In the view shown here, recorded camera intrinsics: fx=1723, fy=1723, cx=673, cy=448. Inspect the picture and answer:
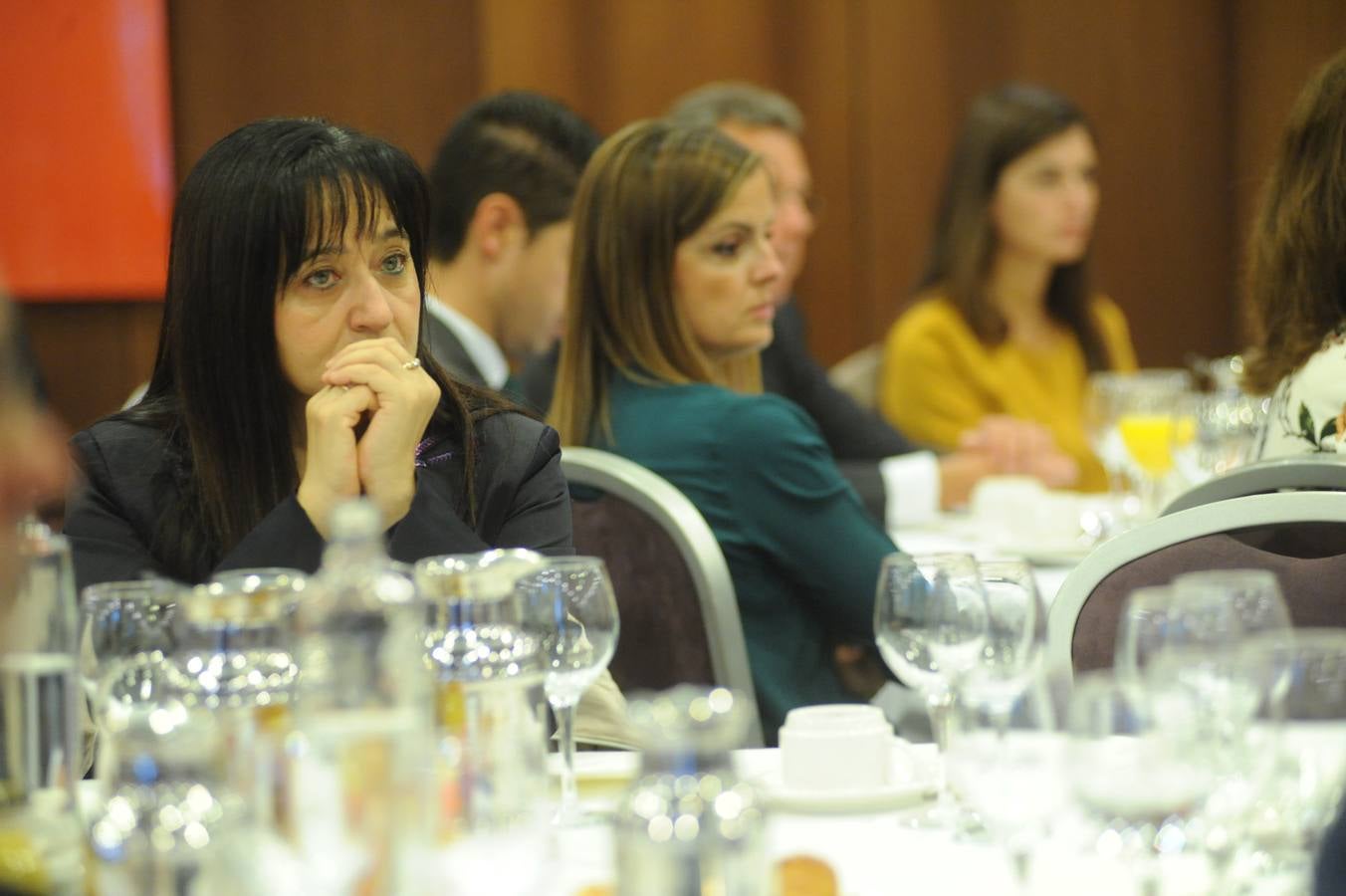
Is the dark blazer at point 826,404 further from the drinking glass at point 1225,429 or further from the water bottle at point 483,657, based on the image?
the water bottle at point 483,657

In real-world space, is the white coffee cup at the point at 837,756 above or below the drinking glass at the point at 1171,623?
below

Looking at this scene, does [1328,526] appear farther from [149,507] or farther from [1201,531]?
[149,507]

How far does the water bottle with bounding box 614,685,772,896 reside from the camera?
3.11 feet

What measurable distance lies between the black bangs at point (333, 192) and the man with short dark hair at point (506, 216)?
1.63 metres

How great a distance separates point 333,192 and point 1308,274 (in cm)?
131

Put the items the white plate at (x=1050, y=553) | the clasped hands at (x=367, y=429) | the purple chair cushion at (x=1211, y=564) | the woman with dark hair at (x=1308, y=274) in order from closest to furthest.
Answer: the purple chair cushion at (x=1211, y=564)
the clasped hands at (x=367, y=429)
the woman with dark hair at (x=1308, y=274)
the white plate at (x=1050, y=553)

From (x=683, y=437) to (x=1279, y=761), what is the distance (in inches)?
59.4

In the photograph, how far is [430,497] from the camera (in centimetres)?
190

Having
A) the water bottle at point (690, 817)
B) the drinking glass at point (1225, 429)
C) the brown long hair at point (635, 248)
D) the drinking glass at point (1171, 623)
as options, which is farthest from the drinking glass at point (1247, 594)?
the drinking glass at point (1225, 429)

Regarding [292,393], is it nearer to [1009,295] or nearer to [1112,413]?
[1112,413]

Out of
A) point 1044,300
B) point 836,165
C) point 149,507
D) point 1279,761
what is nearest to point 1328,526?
point 1279,761

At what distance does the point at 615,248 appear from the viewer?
9.12 ft

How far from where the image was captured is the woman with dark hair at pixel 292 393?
1.91 meters

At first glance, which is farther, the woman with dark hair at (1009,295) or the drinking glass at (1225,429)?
the woman with dark hair at (1009,295)
